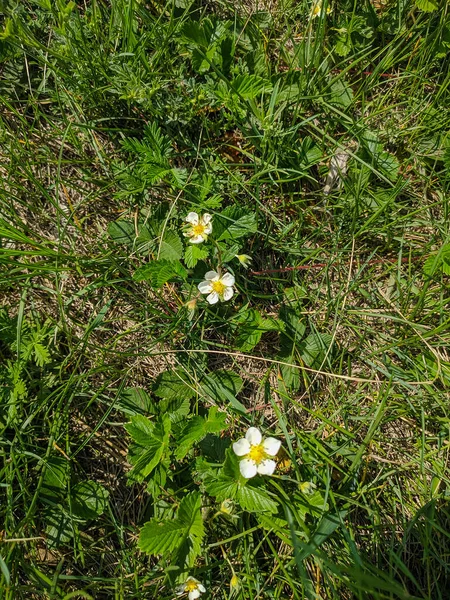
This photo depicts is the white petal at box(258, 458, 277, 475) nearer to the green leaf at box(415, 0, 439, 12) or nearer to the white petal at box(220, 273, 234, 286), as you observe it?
the white petal at box(220, 273, 234, 286)

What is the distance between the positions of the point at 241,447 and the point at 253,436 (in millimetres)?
73

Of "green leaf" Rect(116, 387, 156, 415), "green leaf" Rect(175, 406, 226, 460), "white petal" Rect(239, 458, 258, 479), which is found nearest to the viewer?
"white petal" Rect(239, 458, 258, 479)

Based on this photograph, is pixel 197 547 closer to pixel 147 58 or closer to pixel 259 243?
pixel 259 243

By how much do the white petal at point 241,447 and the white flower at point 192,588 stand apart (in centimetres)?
53

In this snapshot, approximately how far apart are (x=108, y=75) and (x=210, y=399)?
1.50m

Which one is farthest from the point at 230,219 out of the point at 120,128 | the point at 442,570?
the point at 442,570

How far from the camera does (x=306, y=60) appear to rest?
7.84ft

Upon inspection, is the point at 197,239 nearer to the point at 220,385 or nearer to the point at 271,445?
the point at 220,385

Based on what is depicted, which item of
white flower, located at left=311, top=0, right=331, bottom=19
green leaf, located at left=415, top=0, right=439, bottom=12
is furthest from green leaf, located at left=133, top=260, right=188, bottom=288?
green leaf, located at left=415, top=0, right=439, bottom=12

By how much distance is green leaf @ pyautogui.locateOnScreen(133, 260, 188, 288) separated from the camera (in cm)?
212

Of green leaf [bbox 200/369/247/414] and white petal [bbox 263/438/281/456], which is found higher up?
white petal [bbox 263/438/281/456]

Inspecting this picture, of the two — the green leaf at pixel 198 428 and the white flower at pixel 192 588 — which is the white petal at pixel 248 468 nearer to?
the green leaf at pixel 198 428

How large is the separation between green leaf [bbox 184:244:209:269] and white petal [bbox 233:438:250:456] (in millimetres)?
724

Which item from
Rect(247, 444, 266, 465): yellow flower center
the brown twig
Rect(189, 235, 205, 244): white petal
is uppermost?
Rect(189, 235, 205, 244): white petal
